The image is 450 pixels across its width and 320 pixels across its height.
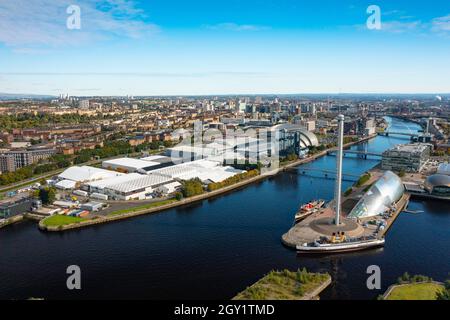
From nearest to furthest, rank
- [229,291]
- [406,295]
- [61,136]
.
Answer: [406,295]
[229,291]
[61,136]

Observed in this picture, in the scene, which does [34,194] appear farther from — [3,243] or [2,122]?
[2,122]

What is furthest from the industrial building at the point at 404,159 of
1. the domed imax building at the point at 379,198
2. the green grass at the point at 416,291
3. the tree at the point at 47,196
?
the tree at the point at 47,196

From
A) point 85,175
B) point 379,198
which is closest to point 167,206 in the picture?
point 85,175

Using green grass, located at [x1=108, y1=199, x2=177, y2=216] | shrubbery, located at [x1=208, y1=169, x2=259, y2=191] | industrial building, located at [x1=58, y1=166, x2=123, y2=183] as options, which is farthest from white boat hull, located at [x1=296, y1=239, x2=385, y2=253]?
industrial building, located at [x1=58, y1=166, x2=123, y2=183]

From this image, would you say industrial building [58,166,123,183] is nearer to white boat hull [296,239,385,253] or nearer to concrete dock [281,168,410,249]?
concrete dock [281,168,410,249]

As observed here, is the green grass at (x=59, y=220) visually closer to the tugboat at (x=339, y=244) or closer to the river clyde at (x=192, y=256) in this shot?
the river clyde at (x=192, y=256)

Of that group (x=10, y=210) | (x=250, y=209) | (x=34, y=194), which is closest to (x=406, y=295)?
(x=250, y=209)
